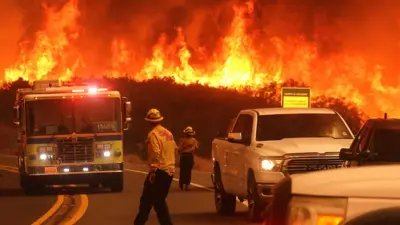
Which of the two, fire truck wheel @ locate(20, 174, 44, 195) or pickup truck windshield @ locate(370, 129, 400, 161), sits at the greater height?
pickup truck windshield @ locate(370, 129, 400, 161)

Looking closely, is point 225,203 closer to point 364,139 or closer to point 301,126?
point 301,126

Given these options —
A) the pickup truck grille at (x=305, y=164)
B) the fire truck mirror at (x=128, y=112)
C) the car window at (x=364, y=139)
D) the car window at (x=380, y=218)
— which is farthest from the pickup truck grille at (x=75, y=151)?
the car window at (x=380, y=218)

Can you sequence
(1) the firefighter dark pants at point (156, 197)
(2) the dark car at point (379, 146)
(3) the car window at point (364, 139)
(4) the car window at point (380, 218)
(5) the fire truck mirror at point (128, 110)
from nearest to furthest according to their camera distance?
(4) the car window at point (380, 218), (2) the dark car at point (379, 146), (3) the car window at point (364, 139), (1) the firefighter dark pants at point (156, 197), (5) the fire truck mirror at point (128, 110)

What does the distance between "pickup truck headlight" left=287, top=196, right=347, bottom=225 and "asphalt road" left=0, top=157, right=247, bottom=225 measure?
1091 cm

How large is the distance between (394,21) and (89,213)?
59.3 m

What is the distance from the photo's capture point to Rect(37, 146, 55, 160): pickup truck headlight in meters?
24.2

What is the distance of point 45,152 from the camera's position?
79.5ft

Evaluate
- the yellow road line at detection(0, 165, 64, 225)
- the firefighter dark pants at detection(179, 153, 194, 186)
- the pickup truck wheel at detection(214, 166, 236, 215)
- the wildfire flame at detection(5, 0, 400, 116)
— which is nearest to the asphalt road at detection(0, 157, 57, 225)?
the yellow road line at detection(0, 165, 64, 225)

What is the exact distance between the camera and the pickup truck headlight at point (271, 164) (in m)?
14.8

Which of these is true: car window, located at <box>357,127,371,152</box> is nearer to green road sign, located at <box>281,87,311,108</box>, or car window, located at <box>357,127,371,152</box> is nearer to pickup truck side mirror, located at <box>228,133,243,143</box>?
pickup truck side mirror, located at <box>228,133,243,143</box>

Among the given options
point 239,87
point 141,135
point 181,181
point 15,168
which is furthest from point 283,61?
point 181,181

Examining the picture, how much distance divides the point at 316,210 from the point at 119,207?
14888mm

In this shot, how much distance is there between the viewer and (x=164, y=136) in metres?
12.9

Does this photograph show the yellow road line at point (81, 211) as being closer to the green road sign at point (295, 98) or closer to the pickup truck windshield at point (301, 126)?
the pickup truck windshield at point (301, 126)
